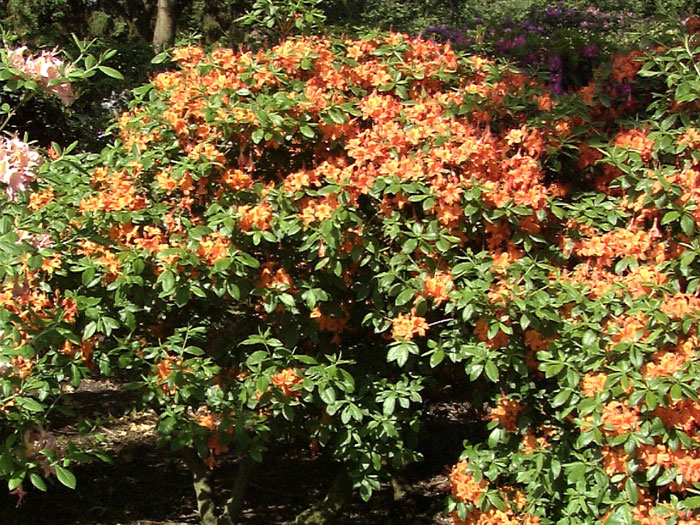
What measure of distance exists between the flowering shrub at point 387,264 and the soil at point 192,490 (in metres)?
0.94

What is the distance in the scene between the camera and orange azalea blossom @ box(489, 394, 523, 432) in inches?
111

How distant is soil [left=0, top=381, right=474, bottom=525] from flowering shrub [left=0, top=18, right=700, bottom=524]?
943mm

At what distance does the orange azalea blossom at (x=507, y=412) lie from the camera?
9.21 ft

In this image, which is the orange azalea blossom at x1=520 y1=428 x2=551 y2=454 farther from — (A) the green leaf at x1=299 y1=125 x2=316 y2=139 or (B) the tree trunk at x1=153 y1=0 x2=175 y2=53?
(B) the tree trunk at x1=153 y1=0 x2=175 y2=53

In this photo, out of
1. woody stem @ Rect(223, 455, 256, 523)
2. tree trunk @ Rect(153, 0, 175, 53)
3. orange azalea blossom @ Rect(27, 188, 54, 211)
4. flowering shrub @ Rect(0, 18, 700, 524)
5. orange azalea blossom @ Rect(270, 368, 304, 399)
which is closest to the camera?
flowering shrub @ Rect(0, 18, 700, 524)

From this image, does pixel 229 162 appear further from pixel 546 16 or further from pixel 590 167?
pixel 546 16

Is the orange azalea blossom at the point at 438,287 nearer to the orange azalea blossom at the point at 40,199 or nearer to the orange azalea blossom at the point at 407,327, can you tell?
the orange azalea blossom at the point at 407,327

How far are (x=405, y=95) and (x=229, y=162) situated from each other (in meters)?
0.63

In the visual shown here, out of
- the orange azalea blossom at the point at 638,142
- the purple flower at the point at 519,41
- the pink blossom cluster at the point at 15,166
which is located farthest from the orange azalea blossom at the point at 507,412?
the purple flower at the point at 519,41

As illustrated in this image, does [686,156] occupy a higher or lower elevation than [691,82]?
lower

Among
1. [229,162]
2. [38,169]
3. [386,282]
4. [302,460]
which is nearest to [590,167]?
[386,282]

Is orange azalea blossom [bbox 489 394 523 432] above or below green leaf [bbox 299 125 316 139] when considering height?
below

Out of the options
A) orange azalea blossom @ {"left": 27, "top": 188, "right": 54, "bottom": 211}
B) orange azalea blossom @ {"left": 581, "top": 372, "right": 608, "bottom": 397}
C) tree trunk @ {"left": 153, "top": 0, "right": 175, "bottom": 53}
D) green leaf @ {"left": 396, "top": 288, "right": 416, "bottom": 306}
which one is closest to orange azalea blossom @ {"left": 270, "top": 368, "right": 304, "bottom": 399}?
green leaf @ {"left": 396, "top": 288, "right": 416, "bottom": 306}

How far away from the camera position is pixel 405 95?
2.93 m
